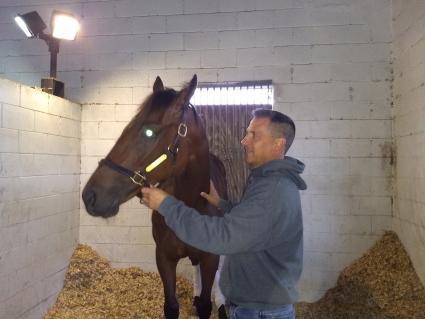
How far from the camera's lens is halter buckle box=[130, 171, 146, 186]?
5.38 ft

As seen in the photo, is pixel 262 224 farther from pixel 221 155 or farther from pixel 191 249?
pixel 221 155

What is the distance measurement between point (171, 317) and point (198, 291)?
885 millimetres

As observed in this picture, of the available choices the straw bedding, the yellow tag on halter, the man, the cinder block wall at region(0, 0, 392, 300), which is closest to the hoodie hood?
the man

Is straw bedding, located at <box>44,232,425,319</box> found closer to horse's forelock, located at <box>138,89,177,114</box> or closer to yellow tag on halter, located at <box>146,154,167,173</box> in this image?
yellow tag on halter, located at <box>146,154,167,173</box>

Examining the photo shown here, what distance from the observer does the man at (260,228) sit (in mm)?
1206

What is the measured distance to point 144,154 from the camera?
66.6 inches

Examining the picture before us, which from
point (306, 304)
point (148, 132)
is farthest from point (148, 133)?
point (306, 304)

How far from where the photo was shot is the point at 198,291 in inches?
131

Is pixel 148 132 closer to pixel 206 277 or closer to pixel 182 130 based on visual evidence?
pixel 182 130

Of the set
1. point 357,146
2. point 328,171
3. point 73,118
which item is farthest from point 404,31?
point 73,118

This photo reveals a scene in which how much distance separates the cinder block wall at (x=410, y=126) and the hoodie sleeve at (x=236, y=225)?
2.18 meters

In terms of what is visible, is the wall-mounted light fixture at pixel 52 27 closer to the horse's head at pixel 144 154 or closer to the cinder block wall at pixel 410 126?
the horse's head at pixel 144 154

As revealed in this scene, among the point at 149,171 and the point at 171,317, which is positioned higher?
the point at 149,171

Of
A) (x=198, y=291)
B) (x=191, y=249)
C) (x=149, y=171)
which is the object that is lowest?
(x=198, y=291)
